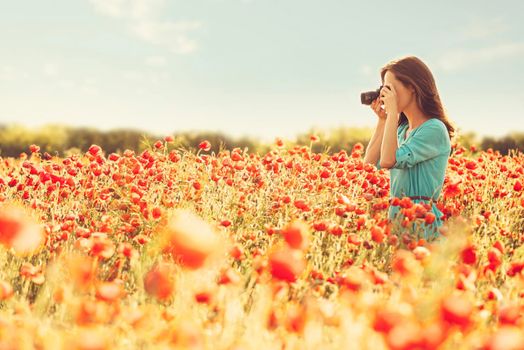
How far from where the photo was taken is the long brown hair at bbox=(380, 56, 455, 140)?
3.57m

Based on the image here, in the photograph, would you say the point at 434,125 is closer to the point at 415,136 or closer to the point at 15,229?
the point at 415,136

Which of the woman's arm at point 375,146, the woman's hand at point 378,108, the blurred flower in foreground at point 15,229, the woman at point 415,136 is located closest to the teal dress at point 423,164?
the woman at point 415,136

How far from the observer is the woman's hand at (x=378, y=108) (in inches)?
152

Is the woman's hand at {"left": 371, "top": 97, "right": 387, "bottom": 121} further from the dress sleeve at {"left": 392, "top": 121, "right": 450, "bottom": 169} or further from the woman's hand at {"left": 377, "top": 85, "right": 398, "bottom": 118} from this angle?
the dress sleeve at {"left": 392, "top": 121, "right": 450, "bottom": 169}

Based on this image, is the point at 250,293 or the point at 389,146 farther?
the point at 389,146

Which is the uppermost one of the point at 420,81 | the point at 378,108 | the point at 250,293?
the point at 420,81

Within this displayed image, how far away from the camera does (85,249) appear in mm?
2562

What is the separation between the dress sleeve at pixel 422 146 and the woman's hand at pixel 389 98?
Result: 20cm

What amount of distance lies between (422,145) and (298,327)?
2.06 meters

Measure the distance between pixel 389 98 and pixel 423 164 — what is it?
0.46 meters

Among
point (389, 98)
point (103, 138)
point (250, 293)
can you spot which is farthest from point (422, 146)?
point (103, 138)

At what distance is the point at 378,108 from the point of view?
3867 mm

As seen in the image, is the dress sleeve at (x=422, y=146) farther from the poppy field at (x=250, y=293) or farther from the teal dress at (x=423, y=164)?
the poppy field at (x=250, y=293)

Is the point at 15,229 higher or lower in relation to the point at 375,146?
lower
